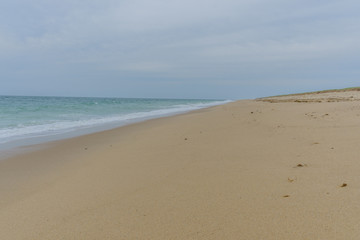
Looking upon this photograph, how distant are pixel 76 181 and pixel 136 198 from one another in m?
1.10

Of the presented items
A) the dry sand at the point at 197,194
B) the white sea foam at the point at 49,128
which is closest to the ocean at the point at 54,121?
the white sea foam at the point at 49,128

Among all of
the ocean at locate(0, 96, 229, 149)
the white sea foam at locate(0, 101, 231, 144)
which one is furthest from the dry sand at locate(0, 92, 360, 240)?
the white sea foam at locate(0, 101, 231, 144)

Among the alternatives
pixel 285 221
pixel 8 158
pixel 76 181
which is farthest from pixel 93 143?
pixel 285 221

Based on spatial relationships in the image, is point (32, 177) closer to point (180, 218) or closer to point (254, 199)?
point (180, 218)

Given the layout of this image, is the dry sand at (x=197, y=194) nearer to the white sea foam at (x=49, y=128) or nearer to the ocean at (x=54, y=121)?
the ocean at (x=54, y=121)

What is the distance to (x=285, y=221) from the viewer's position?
1.65 meters

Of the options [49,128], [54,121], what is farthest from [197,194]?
[54,121]

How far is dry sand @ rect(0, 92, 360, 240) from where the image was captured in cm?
167

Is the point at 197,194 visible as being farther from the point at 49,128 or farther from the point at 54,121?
the point at 54,121

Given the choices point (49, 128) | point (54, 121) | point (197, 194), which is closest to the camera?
point (197, 194)

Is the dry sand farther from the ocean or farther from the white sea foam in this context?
the white sea foam

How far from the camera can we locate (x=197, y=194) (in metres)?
2.25

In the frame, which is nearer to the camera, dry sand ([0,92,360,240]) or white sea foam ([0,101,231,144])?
dry sand ([0,92,360,240])

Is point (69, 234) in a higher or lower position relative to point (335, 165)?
lower
